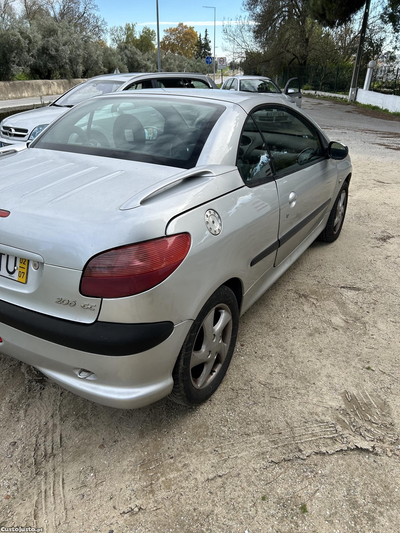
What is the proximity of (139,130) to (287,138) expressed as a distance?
1.17 metres

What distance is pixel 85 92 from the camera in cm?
801

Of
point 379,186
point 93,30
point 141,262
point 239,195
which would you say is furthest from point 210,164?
point 93,30

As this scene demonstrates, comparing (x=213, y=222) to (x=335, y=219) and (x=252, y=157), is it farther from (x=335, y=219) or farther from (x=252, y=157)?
(x=335, y=219)

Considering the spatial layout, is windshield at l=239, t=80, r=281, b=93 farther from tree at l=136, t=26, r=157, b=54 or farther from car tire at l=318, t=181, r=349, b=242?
tree at l=136, t=26, r=157, b=54

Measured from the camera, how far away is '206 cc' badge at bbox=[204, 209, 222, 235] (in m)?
1.99

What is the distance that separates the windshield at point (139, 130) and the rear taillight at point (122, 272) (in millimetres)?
839

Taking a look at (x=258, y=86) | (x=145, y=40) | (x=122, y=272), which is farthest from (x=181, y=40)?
(x=122, y=272)

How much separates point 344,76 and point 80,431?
35368 mm

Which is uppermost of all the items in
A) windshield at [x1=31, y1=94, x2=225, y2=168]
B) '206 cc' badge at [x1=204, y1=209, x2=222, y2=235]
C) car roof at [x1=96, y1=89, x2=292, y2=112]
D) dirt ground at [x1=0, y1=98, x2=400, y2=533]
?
car roof at [x1=96, y1=89, x2=292, y2=112]

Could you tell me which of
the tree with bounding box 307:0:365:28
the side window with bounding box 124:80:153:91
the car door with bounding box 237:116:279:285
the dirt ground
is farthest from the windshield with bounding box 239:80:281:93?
the tree with bounding box 307:0:365:28

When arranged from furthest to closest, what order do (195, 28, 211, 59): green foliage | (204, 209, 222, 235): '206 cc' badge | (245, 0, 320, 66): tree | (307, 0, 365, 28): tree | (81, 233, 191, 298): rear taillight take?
(195, 28, 211, 59): green foliage, (245, 0, 320, 66): tree, (307, 0, 365, 28): tree, (204, 209, 222, 235): '206 cc' badge, (81, 233, 191, 298): rear taillight

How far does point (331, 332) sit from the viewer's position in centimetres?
304

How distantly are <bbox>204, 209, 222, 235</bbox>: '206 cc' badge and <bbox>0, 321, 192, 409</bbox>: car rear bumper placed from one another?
46 cm

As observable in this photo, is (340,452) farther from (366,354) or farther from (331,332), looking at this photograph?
(331,332)
